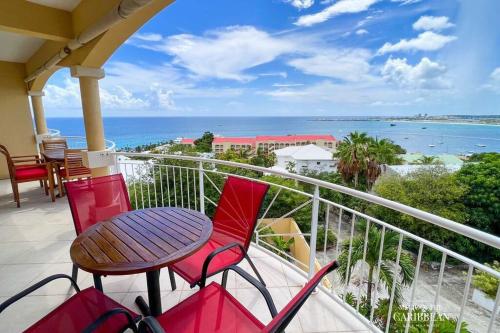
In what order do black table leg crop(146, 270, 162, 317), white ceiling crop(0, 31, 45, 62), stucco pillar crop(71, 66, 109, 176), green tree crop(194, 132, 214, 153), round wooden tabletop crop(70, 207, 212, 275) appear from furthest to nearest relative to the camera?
green tree crop(194, 132, 214, 153), white ceiling crop(0, 31, 45, 62), stucco pillar crop(71, 66, 109, 176), black table leg crop(146, 270, 162, 317), round wooden tabletop crop(70, 207, 212, 275)

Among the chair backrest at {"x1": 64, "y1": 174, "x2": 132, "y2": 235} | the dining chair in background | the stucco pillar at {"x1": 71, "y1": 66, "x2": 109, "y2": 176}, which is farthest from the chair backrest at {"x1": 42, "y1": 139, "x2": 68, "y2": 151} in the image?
the chair backrest at {"x1": 64, "y1": 174, "x2": 132, "y2": 235}

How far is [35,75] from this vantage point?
533cm

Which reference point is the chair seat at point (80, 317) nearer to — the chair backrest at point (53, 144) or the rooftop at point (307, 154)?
the chair backrest at point (53, 144)

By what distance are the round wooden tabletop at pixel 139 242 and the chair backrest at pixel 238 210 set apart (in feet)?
1.12

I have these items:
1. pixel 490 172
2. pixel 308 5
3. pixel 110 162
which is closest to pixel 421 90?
pixel 308 5

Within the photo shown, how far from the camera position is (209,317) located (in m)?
1.19

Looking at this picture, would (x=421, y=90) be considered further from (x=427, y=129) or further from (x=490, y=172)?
(x=490, y=172)

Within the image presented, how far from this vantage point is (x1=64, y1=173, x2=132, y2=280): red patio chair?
1897 mm

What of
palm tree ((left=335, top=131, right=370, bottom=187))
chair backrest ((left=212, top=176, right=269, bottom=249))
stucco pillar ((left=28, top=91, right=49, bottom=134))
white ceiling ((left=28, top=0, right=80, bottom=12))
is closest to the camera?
chair backrest ((left=212, top=176, right=269, bottom=249))

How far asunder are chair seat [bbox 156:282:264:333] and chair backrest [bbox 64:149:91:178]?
373 centimetres

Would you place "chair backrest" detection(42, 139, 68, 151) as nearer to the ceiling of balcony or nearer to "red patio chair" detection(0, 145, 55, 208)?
"red patio chair" detection(0, 145, 55, 208)

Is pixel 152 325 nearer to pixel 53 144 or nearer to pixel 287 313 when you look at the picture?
pixel 287 313

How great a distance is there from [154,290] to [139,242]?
33 cm

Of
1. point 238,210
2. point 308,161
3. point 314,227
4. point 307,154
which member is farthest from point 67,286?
point 307,154
